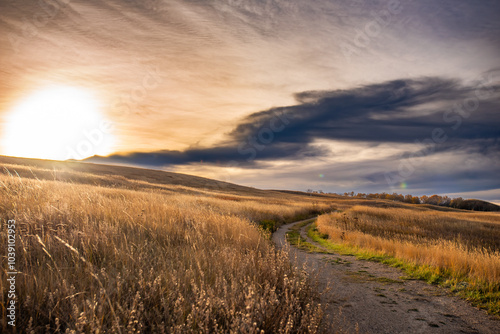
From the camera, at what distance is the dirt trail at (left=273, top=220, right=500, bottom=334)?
5438mm

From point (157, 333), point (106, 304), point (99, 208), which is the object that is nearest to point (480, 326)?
point (157, 333)

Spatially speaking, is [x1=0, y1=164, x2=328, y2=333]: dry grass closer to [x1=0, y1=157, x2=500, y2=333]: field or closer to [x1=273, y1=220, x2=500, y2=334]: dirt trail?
[x1=0, y1=157, x2=500, y2=333]: field

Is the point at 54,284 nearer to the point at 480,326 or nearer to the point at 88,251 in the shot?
the point at 88,251

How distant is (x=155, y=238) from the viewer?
6727 millimetres

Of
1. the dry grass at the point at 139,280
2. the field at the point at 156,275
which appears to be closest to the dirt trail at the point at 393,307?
the field at the point at 156,275

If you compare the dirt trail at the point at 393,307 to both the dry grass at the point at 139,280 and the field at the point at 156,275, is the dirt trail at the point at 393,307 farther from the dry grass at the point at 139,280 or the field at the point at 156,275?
the dry grass at the point at 139,280

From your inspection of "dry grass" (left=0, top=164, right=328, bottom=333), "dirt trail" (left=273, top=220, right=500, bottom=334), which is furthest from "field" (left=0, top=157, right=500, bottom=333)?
"dirt trail" (left=273, top=220, right=500, bottom=334)

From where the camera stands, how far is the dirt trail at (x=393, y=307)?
544cm

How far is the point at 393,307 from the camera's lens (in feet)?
21.2

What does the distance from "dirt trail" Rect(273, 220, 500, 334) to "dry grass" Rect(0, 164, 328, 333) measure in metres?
1.05

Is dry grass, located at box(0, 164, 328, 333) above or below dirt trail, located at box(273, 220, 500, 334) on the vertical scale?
above

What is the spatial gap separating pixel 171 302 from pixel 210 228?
192 inches

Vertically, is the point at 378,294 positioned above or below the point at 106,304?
below

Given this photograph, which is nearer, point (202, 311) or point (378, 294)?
point (202, 311)
